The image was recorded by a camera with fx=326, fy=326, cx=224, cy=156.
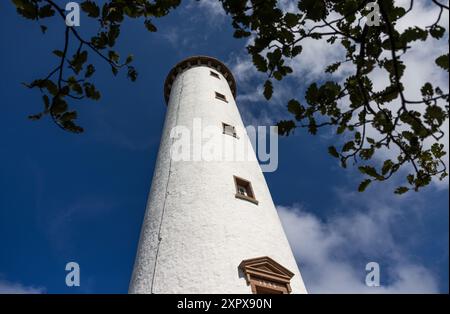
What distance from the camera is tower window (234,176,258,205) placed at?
34.3ft

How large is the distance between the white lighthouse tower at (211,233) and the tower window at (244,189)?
3 cm

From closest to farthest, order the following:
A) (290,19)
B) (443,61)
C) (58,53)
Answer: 1. (443,61)
2. (58,53)
3. (290,19)

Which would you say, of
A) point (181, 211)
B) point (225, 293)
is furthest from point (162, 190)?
point (225, 293)

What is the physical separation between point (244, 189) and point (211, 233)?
115 inches

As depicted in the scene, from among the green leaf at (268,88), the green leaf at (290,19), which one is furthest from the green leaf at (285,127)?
the green leaf at (290,19)

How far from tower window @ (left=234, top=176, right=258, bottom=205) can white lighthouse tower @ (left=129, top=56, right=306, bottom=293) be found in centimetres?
3

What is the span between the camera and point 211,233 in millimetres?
8531

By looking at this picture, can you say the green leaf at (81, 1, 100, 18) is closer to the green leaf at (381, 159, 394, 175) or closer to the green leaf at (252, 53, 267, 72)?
the green leaf at (252, 53, 267, 72)

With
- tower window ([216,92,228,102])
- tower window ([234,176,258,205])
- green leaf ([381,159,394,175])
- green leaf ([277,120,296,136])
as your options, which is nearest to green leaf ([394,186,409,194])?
green leaf ([381,159,394,175])

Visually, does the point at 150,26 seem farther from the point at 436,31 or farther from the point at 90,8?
the point at 436,31

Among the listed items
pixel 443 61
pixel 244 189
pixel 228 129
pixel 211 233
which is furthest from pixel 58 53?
pixel 228 129

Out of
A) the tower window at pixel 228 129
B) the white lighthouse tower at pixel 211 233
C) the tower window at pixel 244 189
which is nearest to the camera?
the white lighthouse tower at pixel 211 233

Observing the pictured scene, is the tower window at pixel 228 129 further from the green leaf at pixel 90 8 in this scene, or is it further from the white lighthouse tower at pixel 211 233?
the green leaf at pixel 90 8

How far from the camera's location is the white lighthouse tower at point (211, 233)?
25.0 ft
